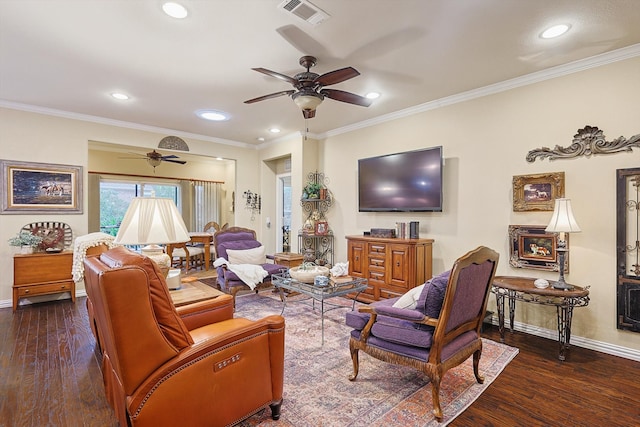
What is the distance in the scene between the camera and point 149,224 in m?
2.26

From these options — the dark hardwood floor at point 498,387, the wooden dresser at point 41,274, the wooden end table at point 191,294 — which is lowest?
→ the dark hardwood floor at point 498,387

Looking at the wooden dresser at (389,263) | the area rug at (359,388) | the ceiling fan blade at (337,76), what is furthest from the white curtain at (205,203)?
the ceiling fan blade at (337,76)

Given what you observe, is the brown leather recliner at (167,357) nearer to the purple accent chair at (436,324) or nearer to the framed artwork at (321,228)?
the purple accent chair at (436,324)

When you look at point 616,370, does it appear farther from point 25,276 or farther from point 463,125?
point 25,276

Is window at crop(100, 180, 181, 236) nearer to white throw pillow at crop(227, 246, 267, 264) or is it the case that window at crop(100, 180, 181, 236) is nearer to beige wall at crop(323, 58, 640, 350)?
white throw pillow at crop(227, 246, 267, 264)

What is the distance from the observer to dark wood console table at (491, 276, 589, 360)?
2.78 meters

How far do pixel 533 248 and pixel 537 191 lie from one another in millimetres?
610

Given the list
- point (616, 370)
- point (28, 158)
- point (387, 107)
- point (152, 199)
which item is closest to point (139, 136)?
point (28, 158)

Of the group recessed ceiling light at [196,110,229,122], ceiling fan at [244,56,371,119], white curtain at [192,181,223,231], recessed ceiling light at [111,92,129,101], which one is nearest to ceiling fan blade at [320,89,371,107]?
ceiling fan at [244,56,371,119]

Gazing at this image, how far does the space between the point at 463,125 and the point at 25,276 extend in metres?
6.10

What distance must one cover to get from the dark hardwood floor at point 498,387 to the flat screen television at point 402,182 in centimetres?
182

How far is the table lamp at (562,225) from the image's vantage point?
111 inches

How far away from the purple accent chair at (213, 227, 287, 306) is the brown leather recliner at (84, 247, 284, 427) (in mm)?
2258

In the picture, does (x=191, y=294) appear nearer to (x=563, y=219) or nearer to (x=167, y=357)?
(x=167, y=357)
